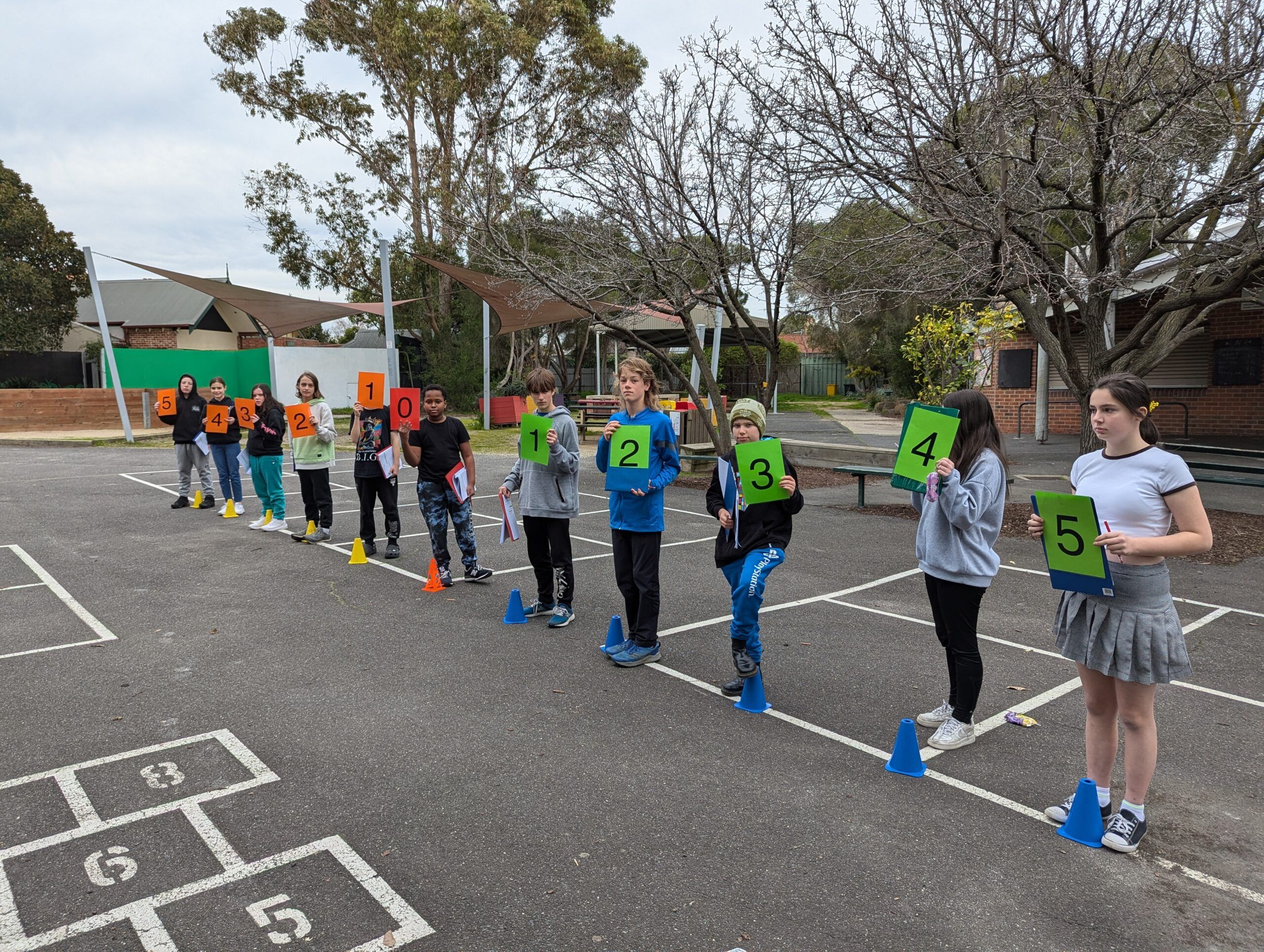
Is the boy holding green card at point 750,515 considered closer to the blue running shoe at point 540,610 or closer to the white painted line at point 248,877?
the blue running shoe at point 540,610

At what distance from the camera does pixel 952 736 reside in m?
4.27

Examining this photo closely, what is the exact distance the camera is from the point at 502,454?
1986 cm

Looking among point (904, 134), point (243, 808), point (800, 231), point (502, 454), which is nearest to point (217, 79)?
point (502, 454)

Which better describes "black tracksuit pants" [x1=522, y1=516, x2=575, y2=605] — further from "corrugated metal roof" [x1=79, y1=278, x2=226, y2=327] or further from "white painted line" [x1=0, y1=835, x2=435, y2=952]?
"corrugated metal roof" [x1=79, y1=278, x2=226, y2=327]

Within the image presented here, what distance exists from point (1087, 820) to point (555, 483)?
13.0ft

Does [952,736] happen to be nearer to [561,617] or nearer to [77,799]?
[561,617]

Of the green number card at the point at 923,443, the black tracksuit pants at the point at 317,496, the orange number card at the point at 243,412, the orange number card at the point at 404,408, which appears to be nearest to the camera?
the green number card at the point at 923,443

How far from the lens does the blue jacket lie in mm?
5391

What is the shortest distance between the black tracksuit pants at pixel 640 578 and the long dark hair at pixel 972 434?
1.95 m

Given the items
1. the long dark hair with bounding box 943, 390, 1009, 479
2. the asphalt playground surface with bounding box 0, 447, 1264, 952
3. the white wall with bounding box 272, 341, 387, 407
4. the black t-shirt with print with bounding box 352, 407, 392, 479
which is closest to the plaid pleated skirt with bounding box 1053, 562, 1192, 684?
the asphalt playground surface with bounding box 0, 447, 1264, 952

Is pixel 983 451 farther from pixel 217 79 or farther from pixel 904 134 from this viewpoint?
pixel 217 79

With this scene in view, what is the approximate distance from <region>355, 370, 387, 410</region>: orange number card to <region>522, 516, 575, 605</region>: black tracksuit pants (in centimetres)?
301

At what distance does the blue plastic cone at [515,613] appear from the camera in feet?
21.4

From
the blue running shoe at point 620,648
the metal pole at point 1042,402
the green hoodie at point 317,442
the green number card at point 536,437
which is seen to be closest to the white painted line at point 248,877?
the blue running shoe at point 620,648
